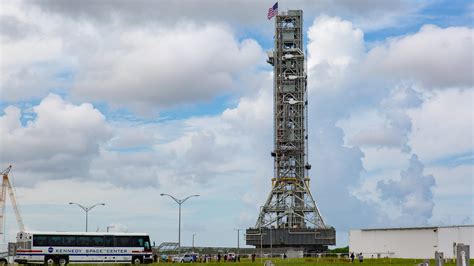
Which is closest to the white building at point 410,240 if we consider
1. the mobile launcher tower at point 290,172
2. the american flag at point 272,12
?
the mobile launcher tower at point 290,172

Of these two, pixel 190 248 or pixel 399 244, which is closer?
pixel 399 244

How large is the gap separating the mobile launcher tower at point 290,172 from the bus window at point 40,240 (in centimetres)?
7572

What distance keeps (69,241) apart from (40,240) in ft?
9.49

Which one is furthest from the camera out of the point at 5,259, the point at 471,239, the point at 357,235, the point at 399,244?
the point at 357,235

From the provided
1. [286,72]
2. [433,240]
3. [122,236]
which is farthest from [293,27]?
[122,236]

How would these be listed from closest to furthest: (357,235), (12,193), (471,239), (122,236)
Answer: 1. (122,236)
2. (471,239)
3. (357,235)
4. (12,193)

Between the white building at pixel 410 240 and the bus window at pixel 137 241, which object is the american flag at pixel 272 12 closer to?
the white building at pixel 410 240

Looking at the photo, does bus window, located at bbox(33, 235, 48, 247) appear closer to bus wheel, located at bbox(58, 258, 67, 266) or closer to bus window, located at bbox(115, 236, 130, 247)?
bus wheel, located at bbox(58, 258, 67, 266)

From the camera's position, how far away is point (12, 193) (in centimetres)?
17038

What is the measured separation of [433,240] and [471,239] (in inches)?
285

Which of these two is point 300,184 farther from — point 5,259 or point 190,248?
→ point 5,259

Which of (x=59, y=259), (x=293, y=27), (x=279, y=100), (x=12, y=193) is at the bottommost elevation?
(x=59, y=259)

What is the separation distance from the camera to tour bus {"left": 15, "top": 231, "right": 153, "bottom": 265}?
248 feet

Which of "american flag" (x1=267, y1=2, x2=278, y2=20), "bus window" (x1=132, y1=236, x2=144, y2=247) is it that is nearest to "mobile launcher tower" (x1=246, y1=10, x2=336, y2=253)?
"american flag" (x1=267, y1=2, x2=278, y2=20)
